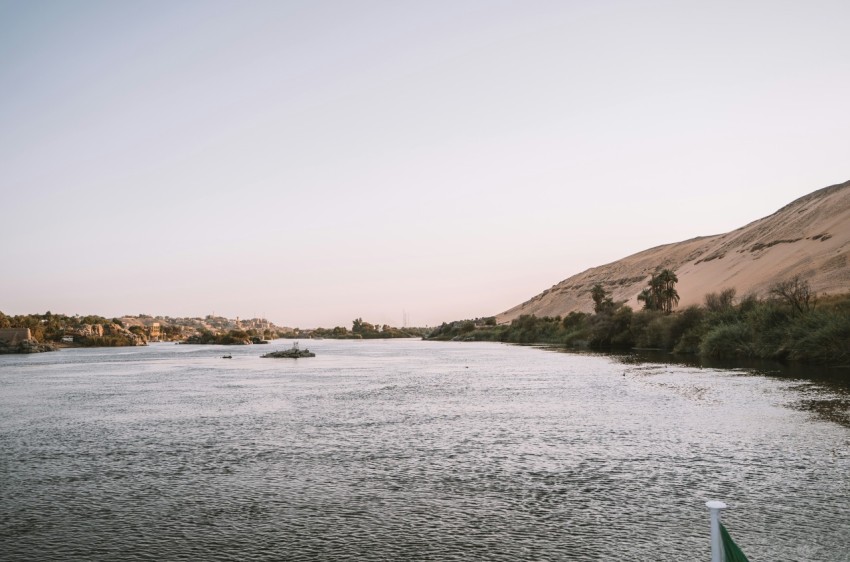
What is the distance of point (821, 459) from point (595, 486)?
21.5 ft

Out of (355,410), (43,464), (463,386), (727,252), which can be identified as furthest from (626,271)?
(43,464)

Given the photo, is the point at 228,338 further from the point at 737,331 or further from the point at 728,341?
the point at 737,331

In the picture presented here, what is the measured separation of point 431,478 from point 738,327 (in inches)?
1869

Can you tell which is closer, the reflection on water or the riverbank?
the reflection on water

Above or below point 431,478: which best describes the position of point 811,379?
above

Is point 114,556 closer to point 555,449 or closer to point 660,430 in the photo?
point 555,449

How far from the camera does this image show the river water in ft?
37.4

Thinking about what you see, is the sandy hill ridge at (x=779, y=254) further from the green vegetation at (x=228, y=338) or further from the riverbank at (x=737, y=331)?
the green vegetation at (x=228, y=338)

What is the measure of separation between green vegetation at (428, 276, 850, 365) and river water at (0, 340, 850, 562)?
15.9 meters

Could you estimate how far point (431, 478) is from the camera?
628 inches

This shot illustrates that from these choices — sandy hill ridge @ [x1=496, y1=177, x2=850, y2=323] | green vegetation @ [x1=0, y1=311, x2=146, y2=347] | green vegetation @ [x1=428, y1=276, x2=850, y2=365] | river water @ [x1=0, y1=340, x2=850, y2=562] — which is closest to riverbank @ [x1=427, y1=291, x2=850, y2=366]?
green vegetation @ [x1=428, y1=276, x2=850, y2=365]

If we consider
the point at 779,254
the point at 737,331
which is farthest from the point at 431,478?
the point at 779,254

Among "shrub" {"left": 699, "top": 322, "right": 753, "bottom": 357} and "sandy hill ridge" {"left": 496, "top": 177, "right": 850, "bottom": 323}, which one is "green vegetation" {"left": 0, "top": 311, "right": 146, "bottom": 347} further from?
"shrub" {"left": 699, "top": 322, "right": 753, "bottom": 357}

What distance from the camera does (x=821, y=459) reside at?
16922mm
